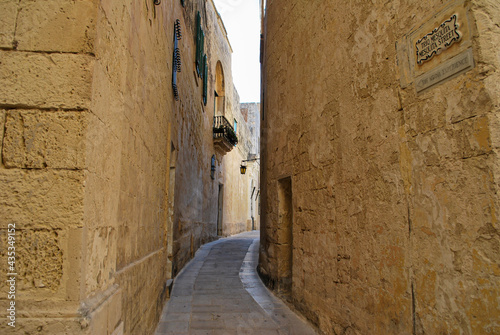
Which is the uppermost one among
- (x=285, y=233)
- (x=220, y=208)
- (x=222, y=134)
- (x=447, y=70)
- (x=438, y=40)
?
(x=222, y=134)

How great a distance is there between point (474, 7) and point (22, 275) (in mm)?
2525

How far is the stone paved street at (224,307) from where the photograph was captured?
3.61 m

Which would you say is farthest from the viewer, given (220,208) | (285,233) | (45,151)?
(220,208)

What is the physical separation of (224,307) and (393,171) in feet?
9.88

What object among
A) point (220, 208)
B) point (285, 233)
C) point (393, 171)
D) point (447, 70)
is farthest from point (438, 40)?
point (220, 208)

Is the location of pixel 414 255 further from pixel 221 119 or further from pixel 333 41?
pixel 221 119

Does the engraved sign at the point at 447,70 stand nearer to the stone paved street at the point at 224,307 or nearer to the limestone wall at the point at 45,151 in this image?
the limestone wall at the point at 45,151

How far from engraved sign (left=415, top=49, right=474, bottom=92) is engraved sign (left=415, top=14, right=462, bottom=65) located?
0.10 metres

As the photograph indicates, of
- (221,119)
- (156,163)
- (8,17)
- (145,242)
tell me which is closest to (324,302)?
(145,242)

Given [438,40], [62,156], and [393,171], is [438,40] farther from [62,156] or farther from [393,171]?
[62,156]

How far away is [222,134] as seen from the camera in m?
13.7

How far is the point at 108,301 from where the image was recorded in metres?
1.52

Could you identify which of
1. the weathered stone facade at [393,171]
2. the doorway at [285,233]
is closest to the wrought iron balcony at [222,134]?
the doorway at [285,233]

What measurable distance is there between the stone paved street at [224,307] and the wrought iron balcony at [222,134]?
24.5 ft
